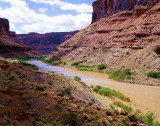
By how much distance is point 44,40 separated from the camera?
161875mm

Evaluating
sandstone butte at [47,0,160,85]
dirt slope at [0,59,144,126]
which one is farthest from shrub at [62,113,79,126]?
sandstone butte at [47,0,160,85]

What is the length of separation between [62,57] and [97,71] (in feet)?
83.7

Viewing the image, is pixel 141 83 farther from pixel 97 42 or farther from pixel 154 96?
pixel 97 42

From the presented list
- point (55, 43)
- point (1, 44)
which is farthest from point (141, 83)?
point (55, 43)

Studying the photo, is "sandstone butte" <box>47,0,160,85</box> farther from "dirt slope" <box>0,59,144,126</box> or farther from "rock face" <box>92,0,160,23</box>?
"dirt slope" <box>0,59,144,126</box>

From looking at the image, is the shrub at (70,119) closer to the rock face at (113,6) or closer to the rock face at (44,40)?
the rock face at (113,6)

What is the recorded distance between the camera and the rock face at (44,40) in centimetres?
15650

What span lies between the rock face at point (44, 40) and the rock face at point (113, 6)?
7803 centimetres

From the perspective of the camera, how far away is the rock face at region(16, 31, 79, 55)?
156m

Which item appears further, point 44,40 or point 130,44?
point 44,40

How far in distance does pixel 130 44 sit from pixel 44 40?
443 feet

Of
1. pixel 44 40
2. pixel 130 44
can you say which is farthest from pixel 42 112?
pixel 44 40

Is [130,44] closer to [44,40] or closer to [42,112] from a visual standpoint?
[42,112]

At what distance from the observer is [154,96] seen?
1532cm
